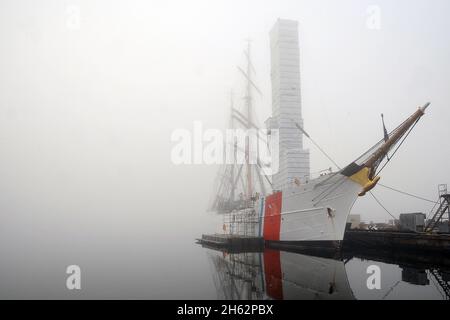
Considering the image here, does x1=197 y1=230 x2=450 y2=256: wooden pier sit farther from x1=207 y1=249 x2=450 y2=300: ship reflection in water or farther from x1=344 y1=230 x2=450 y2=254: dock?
x1=207 y1=249 x2=450 y2=300: ship reflection in water

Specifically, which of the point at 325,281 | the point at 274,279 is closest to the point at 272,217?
the point at 274,279

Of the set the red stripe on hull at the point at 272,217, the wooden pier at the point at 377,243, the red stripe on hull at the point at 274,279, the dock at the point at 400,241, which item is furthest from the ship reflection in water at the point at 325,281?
the red stripe on hull at the point at 272,217

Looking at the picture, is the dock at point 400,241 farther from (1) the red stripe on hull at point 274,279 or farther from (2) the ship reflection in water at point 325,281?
(1) the red stripe on hull at point 274,279

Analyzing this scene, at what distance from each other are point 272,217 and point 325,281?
16384 mm

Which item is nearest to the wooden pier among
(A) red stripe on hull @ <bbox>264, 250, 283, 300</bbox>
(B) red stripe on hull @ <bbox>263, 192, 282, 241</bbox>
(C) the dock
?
(C) the dock

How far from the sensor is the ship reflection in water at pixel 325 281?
1341cm

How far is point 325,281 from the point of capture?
15.7 m

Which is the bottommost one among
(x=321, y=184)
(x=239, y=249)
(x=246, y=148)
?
(x=239, y=249)

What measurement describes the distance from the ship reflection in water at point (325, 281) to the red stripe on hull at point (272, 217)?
877cm

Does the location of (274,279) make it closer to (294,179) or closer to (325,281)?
(325,281)
